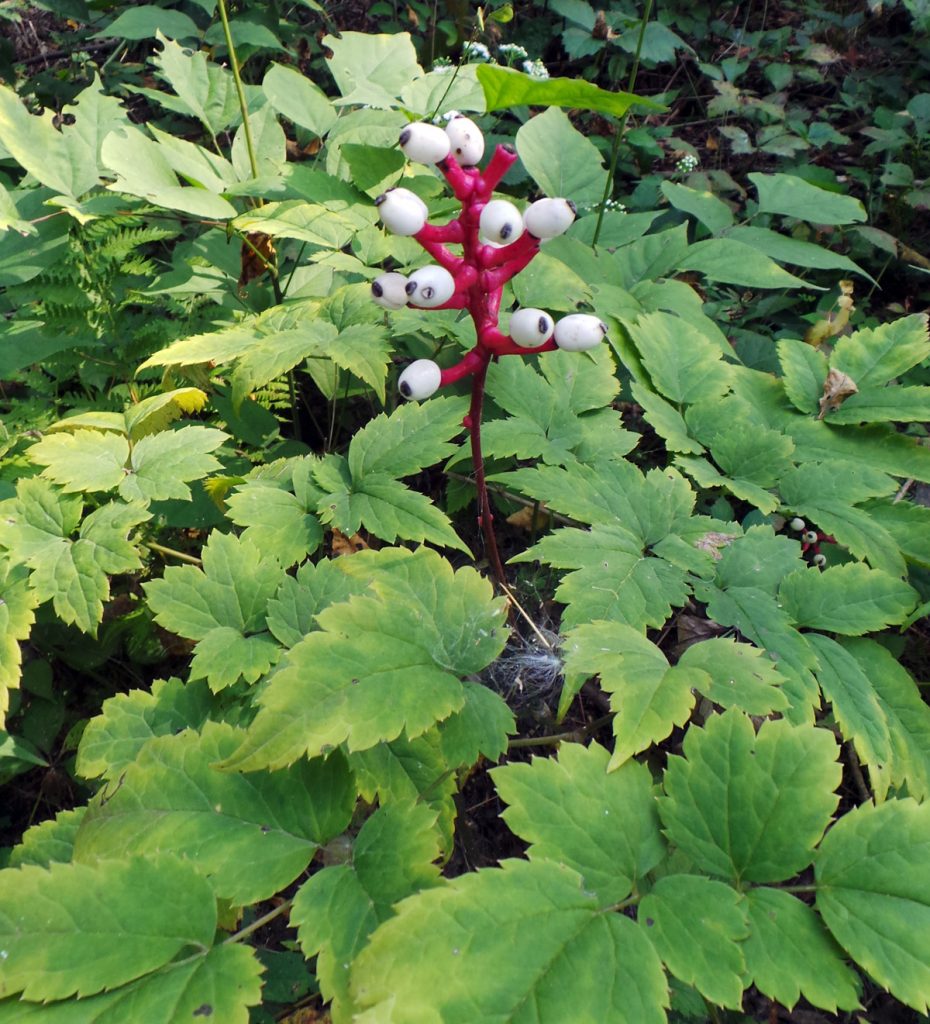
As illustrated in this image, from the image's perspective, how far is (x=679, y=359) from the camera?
202 centimetres

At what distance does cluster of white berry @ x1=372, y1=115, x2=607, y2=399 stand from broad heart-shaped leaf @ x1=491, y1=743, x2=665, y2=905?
0.70 metres

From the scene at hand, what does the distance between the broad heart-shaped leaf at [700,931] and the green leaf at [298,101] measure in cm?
257

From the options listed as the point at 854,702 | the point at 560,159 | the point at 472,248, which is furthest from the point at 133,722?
the point at 560,159

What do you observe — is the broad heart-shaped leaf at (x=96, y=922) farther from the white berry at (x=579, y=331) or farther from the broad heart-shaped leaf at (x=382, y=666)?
the white berry at (x=579, y=331)

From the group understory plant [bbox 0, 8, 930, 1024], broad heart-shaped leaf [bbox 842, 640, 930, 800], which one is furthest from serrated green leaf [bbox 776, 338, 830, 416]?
broad heart-shaped leaf [bbox 842, 640, 930, 800]

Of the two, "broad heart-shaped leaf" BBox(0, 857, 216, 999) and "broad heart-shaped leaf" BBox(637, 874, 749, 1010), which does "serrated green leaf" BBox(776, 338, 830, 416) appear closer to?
"broad heart-shaped leaf" BBox(637, 874, 749, 1010)

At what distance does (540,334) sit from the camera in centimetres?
128

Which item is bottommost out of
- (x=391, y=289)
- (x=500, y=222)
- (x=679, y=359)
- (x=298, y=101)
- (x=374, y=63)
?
(x=679, y=359)

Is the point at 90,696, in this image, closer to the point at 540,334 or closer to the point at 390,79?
the point at 540,334

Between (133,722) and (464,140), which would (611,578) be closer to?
Result: (464,140)

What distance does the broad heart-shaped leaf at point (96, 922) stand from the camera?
937mm

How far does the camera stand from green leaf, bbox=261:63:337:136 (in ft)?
8.13

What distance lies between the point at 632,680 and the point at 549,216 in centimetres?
82

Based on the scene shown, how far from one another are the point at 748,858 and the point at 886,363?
1.53m
